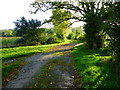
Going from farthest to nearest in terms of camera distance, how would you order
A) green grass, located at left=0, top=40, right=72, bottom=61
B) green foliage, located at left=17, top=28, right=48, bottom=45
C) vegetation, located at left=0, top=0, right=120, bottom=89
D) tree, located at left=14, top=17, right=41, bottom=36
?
1. tree, located at left=14, top=17, right=41, bottom=36
2. green foliage, located at left=17, top=28, right=48, bottom=45
3. green grass, located at left=0, top=40, right=72, bottom=61
4. vegetation, located at left=0, top=0, right=120, bottom=89

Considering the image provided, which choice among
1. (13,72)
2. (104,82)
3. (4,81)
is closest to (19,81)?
(4,81)

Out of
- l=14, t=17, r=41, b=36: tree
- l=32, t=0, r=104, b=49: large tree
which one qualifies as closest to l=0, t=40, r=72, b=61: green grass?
l=32, t=0, r=104, b=49: large tree

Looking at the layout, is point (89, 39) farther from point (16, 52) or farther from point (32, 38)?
point (32, 38)

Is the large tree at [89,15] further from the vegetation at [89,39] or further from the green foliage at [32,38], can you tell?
the green foliage at [32,38]

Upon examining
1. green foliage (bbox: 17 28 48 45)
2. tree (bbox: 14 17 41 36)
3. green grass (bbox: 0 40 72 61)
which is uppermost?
tree (bbox: 14 17 41 36)

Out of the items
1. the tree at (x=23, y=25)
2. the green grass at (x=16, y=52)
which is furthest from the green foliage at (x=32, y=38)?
→ the green grass at (x=16, y=52)

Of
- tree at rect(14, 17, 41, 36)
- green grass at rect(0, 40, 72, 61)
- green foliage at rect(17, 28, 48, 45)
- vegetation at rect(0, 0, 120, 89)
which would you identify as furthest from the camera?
tree at rect(14, 17, 41, 36)

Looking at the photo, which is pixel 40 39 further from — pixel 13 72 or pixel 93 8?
pixel 13 72

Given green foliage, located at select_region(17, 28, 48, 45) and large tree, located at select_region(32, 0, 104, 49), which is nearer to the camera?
large tree, located at select_region(32, 0, 104, 49)

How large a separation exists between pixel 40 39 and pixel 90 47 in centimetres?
2359

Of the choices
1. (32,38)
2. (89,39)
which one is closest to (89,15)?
(89,39)

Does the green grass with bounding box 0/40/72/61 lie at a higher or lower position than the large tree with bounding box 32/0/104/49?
lower

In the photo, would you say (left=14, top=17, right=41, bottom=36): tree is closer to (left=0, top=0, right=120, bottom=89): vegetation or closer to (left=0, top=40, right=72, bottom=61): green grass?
(left=0, top=0, right=120, bottom=89): vegetation

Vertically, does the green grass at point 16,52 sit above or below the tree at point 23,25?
below
